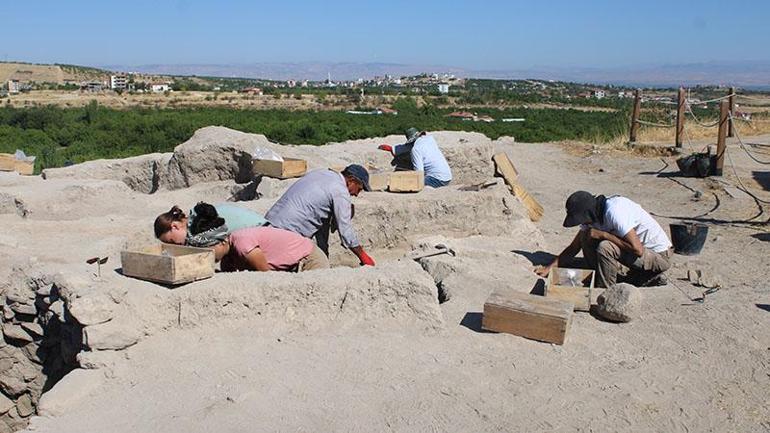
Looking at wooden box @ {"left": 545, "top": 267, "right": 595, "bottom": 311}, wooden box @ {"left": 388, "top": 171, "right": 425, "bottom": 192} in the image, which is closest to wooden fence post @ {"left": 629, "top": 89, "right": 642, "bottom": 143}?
wooden box @ {"left": 388, "top": 171, "right": 425, "bottom": 192}

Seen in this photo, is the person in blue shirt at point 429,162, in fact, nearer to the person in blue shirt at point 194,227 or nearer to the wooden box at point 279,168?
the wooden box at point 279,168

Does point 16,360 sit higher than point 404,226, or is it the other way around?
point 404,226

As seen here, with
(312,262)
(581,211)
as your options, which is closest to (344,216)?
(312,262)

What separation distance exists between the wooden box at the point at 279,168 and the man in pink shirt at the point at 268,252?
319 centimetres

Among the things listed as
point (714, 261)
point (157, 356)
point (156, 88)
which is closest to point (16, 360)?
point (157, 356)

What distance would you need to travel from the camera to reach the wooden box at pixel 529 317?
5.04 meters

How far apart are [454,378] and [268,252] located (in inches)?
69.7

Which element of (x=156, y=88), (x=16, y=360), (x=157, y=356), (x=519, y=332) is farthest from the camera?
(x=156, y=88)

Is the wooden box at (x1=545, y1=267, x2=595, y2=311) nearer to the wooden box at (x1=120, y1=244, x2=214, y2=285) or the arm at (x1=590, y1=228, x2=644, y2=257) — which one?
the arm at (x1=590, y1=228, x2=644, y2=257)

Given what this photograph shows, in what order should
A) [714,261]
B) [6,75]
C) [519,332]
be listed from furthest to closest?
1. [6,75]
2. [714,261]
3. [519,332]

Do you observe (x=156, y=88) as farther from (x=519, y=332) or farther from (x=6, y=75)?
(x=519, y=332)

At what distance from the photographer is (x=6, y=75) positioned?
107000mm

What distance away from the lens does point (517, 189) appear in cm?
1065

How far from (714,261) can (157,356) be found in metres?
5.94
